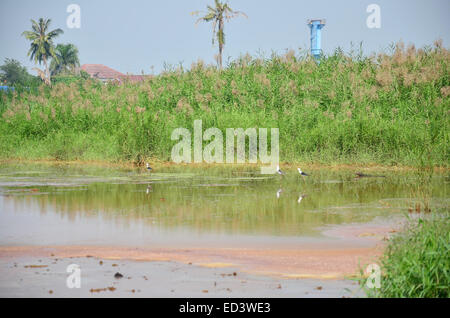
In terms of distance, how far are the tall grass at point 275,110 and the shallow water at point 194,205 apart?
2.71m

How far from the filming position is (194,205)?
1459 cm

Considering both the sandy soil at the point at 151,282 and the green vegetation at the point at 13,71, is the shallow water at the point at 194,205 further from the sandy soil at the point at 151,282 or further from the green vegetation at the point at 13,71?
the green vegetation at the point at 13,71

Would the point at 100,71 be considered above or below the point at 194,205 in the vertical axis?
above

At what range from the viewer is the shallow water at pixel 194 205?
11031 mm

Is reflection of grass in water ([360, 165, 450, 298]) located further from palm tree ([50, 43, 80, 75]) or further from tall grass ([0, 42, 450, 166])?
palm tree ([50, 43, 80, 75])

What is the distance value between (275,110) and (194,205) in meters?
14.9

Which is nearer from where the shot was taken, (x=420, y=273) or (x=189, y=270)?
(x=420, y=273)

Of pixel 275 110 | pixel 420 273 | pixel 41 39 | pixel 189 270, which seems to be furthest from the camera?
pixel 41 39

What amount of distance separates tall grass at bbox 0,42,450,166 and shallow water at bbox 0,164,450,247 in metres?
2.71

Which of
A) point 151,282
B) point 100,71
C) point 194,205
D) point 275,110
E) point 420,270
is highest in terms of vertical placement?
point 100,71

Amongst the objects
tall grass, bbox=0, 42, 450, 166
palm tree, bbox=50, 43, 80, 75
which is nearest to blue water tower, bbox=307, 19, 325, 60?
tall grass, bbox=0, 42, 450, 166

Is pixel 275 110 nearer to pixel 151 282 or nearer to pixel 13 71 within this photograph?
pixel 151 282

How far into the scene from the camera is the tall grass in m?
23.7

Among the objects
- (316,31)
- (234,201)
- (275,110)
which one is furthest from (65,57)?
(234,201)
